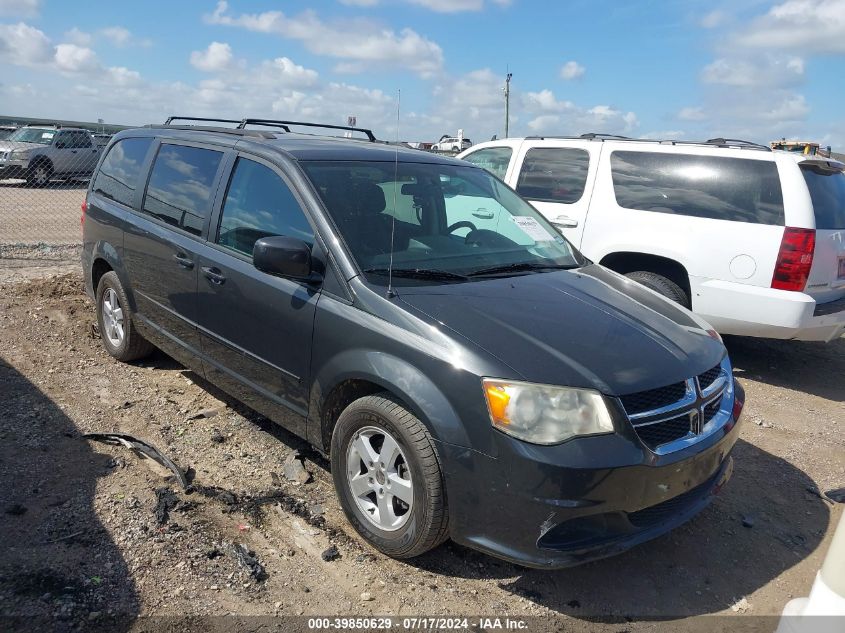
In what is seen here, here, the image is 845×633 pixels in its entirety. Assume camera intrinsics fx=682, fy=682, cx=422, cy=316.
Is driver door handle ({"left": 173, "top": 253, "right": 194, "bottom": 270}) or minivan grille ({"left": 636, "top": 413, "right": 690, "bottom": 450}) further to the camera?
driver door handle ({"left": 173, "top": 253, "right": 194, "bottom": 270})

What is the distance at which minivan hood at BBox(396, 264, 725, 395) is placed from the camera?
2.81m

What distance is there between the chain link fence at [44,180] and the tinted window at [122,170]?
604 cm

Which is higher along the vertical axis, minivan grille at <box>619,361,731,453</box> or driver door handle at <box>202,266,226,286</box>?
driver door handle at <box>202,266,226,286</box>

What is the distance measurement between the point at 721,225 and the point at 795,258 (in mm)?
655

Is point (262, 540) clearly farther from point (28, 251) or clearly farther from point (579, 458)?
point (28, 251)

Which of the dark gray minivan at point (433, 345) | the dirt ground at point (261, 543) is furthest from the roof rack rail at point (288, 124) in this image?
the dirt ground at point (261, 543)

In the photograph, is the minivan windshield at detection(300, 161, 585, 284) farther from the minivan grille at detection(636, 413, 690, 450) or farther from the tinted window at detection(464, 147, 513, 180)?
the tinted window at detection(464, 147, 513, 180)

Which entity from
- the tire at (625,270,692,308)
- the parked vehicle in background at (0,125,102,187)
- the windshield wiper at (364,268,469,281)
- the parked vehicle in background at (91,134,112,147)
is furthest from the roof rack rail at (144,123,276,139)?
the parked vehicle in background at (91,134,112,147)

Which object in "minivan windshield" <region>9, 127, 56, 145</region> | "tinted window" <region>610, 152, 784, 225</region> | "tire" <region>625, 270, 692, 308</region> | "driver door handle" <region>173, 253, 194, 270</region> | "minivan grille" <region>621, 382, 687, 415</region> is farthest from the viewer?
"minivan windshield" <region>9, 127, 56, 145</region>

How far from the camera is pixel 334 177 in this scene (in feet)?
12.2

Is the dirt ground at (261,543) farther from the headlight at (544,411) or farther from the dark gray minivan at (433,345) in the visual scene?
the headlight at (544,411)

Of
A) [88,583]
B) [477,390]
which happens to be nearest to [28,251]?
[88,583]

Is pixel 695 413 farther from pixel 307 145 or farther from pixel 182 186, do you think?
pixel 182 186

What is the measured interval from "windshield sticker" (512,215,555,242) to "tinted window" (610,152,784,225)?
229 centimetres
